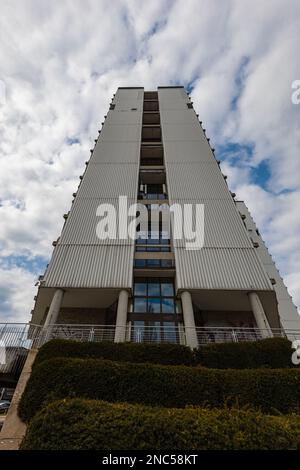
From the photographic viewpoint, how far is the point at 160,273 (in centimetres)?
1390

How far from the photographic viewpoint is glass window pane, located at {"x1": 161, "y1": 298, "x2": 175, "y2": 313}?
1276 centimetres

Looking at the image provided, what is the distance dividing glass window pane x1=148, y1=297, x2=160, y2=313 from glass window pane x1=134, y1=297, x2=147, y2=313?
0.93ft

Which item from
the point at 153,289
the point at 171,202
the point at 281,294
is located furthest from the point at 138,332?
the point at 281,294

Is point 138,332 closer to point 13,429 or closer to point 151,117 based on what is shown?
point 13,429

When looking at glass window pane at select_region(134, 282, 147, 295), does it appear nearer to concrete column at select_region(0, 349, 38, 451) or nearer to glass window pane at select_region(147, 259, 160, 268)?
glass window pane at select_region(147, 259, 160, 268)

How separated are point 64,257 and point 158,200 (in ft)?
26.1

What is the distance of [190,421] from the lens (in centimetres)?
387

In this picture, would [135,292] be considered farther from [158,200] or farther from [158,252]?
[158,200]

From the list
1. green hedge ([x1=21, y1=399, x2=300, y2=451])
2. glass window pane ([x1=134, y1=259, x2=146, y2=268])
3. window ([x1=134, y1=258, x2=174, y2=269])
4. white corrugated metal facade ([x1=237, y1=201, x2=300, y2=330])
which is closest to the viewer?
green hedge ([x1=21, y1=399, x2=300, y2=451])

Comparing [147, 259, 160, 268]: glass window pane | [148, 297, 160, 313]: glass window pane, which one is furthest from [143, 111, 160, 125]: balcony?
[148, 297, 160, 313]: glass window pane

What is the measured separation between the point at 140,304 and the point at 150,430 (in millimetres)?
9465

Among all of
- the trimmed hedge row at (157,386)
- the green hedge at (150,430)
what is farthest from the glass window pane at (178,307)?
the green hedge at (150,430)

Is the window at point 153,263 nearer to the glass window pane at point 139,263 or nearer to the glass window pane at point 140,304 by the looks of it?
the glass window pane at point 139,263
